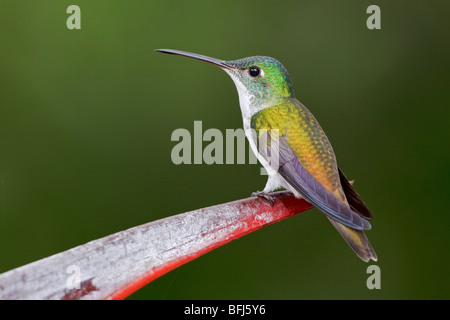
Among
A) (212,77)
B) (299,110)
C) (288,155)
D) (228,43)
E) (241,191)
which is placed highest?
(228,43)

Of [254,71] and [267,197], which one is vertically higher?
[254,71]

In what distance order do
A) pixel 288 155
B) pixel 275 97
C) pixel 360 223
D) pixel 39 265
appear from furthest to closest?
pixel 275 97
pixel 288 155
pixel 360 223
pixel 39 265

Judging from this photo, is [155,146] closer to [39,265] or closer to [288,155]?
[288,155]

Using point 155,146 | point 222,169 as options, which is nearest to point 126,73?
point 155,146

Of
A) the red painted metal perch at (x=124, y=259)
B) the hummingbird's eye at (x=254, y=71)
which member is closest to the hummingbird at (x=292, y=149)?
the hummingbird's eye at (x=254, y=71)

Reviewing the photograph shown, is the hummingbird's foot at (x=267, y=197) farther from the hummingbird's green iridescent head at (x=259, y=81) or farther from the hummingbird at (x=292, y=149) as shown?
the hummingbird's green iridescent head at (x=259, y=81)

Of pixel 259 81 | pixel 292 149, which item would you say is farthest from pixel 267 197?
pixel 259 81

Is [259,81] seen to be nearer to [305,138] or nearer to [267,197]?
[305,138]
